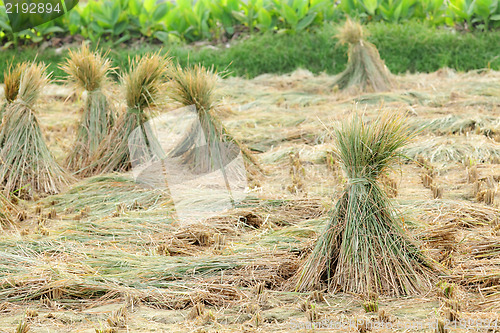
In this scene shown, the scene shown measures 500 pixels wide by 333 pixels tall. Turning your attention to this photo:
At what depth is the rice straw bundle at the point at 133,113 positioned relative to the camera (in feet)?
16.9

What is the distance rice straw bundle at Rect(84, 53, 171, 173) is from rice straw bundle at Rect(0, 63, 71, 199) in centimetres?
42

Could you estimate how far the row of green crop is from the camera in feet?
36.6

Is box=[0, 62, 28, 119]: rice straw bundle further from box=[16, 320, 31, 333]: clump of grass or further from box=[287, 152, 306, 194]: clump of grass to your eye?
box=[16, 320, 31, 333]: clump of grass

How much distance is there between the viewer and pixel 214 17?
11.6 meters

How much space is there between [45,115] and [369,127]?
6663 mm

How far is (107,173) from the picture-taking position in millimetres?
5172

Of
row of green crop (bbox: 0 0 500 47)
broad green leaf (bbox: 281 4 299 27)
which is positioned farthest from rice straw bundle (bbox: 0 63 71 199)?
broad green leaf (bbox: 281 4 299 27)

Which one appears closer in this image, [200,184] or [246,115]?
[200,184]

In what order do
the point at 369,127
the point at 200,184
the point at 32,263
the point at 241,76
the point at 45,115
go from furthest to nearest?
the point at 241,76 < the point at 45,115 < the point at 200,184 < the point at 32,263 < the point at 369,127

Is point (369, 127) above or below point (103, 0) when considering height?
above

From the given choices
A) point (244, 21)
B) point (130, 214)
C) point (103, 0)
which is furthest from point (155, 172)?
point (103, 0)

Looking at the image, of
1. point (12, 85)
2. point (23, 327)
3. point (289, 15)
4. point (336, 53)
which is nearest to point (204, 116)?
point (12, 85)

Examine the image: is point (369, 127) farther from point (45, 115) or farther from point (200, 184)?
point (45, 115)

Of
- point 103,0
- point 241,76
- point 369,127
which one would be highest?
point 369,127
